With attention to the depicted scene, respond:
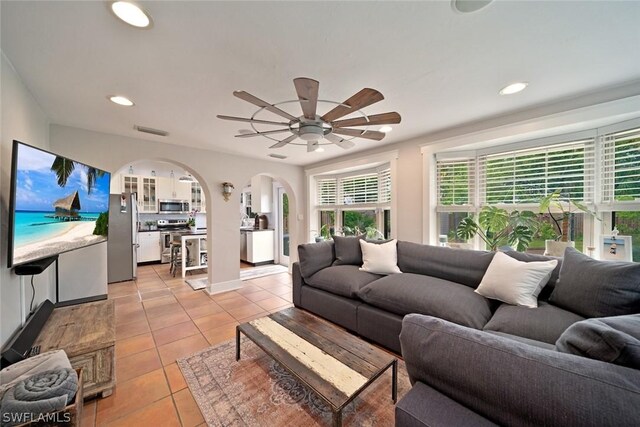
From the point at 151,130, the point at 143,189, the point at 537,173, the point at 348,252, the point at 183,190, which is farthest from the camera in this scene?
the point at 183,190

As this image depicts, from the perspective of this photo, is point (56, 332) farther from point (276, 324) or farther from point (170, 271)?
point (170, 271)

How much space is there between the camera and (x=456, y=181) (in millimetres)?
3229

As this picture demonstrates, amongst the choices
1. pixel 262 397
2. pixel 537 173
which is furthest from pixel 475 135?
pixel 262 397

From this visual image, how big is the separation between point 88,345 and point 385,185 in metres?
3.96

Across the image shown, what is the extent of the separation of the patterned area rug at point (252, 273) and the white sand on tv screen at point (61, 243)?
6.60 feet

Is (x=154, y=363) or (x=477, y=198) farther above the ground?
(x=477, y=198)

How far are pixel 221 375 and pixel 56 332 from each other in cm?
124

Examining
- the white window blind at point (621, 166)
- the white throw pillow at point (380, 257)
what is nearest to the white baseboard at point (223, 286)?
the white throw pillow at point (380, 257)

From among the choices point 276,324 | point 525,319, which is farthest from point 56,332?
point 525,319

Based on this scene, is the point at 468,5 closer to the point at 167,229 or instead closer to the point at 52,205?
the point at 52,205

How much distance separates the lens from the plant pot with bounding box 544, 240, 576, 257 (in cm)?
238

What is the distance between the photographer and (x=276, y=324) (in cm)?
203

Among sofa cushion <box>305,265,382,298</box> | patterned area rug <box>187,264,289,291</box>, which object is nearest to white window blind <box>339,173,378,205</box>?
sofa cushion <box>305,265,382,298</box>

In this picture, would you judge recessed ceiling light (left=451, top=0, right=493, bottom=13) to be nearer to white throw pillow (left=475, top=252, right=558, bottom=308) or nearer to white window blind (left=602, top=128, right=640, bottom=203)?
white throw pillow (left=475, top=252, right=558, bottom=308)
